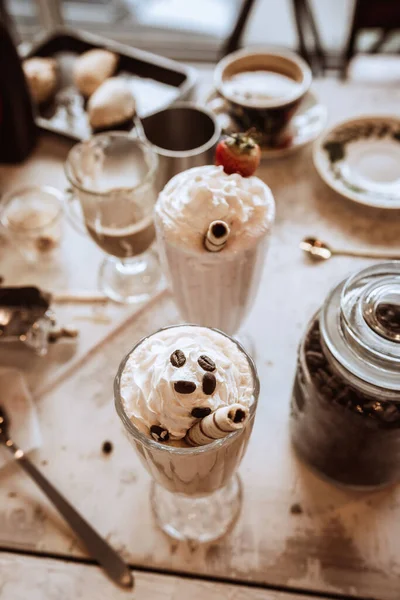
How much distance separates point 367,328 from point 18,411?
462 mm

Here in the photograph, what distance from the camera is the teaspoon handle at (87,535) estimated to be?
2.09 feet

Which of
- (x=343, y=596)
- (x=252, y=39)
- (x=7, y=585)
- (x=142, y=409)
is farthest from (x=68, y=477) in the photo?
(x=252, y=39)

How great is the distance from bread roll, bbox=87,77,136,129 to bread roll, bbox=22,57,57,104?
14 cm

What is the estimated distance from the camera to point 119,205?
79cm

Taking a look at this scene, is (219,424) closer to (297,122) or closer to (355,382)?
(355,382)

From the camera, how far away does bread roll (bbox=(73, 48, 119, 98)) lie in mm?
1114

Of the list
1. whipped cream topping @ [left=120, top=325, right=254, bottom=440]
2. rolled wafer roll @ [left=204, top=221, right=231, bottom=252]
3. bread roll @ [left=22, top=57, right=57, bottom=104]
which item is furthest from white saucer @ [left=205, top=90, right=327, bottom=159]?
whipped cream topping @ [left=120, top=325, right=254, bottom=440]

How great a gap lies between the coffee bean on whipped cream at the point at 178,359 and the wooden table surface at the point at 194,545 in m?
0.26

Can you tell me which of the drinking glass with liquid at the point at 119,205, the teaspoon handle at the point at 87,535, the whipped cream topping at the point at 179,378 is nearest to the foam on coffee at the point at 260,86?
the drinking glass with liquid at the point at 119,205

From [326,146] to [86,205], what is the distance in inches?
18.1

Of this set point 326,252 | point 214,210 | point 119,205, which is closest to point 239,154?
point 214,210

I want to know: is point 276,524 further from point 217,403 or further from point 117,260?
point 117,260

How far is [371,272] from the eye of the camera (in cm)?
61

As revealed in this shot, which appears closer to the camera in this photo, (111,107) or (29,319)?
(29,319)
